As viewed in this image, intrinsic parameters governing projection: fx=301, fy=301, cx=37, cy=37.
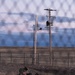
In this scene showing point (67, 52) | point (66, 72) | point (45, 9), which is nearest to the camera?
point (45, 9)

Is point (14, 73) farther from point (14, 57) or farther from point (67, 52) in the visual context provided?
point (67, 52)

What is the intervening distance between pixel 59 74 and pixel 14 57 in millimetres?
5247

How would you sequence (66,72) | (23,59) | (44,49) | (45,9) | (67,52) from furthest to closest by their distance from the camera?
(44,49), (67,52), (23,59), (66,72), (45,9)

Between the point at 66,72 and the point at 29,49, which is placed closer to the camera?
the point at 66,72

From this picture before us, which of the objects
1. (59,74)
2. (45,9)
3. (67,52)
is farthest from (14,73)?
(45,9)

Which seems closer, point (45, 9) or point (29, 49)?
point (45, 9)

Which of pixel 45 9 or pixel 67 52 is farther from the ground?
pixel 45 9

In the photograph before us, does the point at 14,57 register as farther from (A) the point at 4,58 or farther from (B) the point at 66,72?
(B) the point at 66,72

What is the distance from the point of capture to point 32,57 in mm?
15758

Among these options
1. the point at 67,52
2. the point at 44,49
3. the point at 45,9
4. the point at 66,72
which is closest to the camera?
the point at 45,9

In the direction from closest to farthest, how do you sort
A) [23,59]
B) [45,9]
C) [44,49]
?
1. [45,9]
2. [23,59]
3. [44,49]

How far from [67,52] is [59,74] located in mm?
6493

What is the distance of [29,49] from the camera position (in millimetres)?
20375

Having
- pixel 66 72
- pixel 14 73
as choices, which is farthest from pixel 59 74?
pixel 14 73
